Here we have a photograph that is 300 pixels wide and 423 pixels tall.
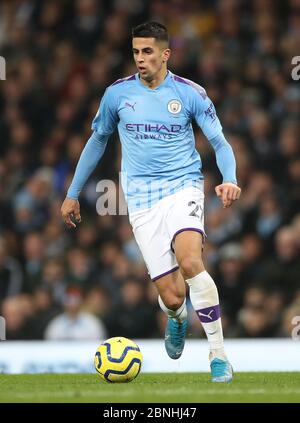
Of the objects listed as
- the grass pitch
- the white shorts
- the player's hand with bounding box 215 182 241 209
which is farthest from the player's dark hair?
the grass pitch

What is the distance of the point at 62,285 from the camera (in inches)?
504

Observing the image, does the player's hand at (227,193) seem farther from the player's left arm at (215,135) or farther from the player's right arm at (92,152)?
the player's right arm at (92,152)

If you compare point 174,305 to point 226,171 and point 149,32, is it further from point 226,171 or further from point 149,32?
point 149,32

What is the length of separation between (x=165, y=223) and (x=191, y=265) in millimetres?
617

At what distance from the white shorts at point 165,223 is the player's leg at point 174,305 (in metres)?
0.07

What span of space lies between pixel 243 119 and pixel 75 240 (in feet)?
7.88

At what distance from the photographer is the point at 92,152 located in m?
8.51

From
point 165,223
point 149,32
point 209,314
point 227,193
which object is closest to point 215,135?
point 227,193

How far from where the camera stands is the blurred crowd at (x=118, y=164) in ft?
39.6

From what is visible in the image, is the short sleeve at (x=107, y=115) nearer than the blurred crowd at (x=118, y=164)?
Yes

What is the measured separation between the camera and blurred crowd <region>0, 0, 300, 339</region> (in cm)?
1207

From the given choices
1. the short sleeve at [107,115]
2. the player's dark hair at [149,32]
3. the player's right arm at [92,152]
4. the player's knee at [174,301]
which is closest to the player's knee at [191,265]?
the player's knee at [174,301]

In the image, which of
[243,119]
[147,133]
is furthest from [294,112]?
[147,133]
